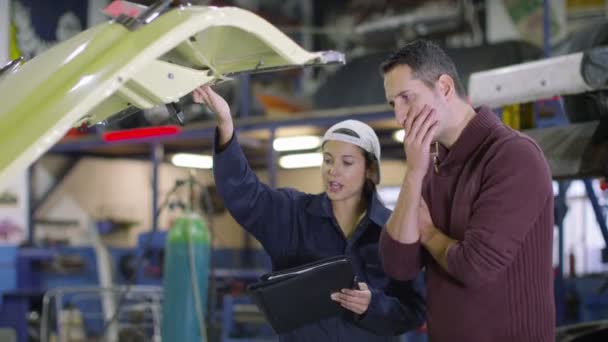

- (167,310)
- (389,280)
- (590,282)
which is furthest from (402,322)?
(590,282)

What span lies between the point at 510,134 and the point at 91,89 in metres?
Result: 1.22

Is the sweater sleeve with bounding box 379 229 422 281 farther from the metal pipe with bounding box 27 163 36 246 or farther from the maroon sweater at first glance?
the metal pipe with bounding box 27 163 36 246

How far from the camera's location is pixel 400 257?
7.34ft

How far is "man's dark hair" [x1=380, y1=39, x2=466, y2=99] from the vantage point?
2.19m

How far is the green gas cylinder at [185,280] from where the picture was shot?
6176 millimetres

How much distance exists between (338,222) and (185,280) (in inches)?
143

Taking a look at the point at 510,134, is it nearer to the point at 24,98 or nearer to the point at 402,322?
the point at 402,322

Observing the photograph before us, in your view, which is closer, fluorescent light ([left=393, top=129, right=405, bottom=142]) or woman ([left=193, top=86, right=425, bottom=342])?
woman ([left=193, top=86, right=425, bottom=342])

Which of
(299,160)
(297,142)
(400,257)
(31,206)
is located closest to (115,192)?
(31,206)

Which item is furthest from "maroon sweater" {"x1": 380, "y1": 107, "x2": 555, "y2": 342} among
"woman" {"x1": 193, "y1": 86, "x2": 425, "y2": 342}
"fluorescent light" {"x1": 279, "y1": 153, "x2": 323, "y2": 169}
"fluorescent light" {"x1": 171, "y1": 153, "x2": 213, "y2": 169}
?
"fluorescent light" {"x1": 279, "y1": 153, "x2": 323, "y2": 169}

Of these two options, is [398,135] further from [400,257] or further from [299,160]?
[400,257]

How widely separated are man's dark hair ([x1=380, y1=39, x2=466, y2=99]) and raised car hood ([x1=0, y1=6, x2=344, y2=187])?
35 cm

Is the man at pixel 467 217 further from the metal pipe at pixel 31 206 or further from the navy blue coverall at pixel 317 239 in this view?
the metal pipe at pixel 31 206

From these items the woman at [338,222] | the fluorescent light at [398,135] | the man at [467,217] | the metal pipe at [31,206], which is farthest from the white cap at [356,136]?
the metal pipe at [31,206]
